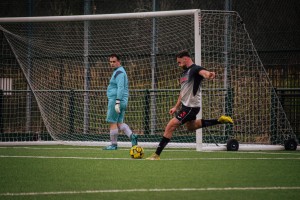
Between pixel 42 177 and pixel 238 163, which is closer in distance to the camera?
pixel 42 177

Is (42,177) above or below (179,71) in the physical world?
below

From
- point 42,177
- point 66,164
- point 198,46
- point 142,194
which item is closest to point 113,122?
point 198,46

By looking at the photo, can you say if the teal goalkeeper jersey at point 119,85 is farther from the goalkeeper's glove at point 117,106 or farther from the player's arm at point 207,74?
the player's arm at point 207,74

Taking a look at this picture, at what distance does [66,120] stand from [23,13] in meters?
4.67

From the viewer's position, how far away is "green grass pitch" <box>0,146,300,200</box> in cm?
834

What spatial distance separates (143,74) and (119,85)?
13.3 ft

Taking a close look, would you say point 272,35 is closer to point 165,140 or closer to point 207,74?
point 207,74

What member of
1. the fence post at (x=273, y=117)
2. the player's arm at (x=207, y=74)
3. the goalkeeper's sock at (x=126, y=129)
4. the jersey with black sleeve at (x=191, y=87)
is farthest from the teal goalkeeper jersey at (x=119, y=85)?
the fence post at (x=273, y=117)

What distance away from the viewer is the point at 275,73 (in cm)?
1881

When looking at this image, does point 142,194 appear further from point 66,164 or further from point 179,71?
point 179,71

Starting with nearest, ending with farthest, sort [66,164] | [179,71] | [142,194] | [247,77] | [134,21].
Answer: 1. [142,194]
2. [66,164]
3. [247,77]
4. [179,71]
5. [134,21]

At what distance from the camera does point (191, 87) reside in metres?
13.5

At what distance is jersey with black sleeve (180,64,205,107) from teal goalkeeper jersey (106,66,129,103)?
94.6 inches

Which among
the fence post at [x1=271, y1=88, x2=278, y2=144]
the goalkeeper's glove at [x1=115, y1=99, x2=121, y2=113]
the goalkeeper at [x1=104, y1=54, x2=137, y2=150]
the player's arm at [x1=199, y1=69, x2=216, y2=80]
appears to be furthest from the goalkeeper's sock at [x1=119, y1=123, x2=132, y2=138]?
the fence post at [x1=271, y1=88, x2=278, y2=144]
